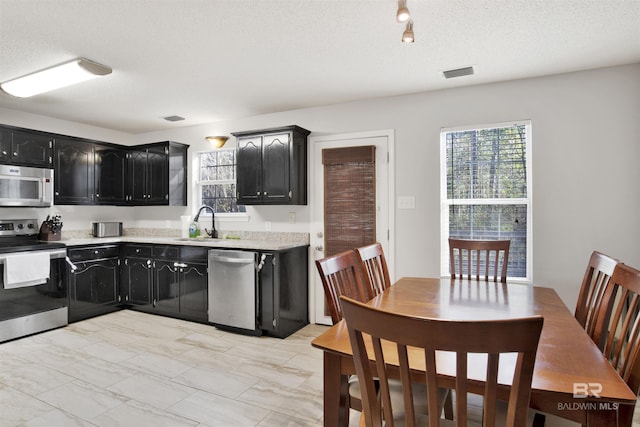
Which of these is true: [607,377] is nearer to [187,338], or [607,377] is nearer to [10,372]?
[187,338]

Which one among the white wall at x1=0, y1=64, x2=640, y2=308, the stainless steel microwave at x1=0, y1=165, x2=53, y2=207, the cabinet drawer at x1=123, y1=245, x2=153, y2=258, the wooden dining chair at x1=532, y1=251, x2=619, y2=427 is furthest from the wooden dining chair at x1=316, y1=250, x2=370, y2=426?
the stainless steel microwave at x1=0, y1=165, x2=53, y2=207

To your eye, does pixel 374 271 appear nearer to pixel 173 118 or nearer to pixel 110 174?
pixel 173 118

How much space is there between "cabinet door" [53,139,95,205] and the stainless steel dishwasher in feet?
6.76

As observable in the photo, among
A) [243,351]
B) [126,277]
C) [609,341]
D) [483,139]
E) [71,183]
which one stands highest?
[483,139]

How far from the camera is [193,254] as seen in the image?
405 cm

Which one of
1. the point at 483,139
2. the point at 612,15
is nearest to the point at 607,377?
the point at 612,15

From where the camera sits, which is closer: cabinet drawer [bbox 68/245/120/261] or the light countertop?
the light countertop

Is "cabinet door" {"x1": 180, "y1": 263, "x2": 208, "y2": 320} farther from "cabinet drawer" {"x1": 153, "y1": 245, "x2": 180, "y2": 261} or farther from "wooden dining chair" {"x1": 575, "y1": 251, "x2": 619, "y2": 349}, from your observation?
"wooden dining chair" {"x1": 575, "y1": 251, "x2": 619, "y2": 349}

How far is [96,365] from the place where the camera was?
294 cm

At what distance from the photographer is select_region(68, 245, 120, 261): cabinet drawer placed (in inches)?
161

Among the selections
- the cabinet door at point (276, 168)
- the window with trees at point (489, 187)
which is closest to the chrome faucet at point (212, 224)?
the cabinet door at point (276, 168)

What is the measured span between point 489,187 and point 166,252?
12.0 feet

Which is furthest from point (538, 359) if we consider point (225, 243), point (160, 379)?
point (225, 243)

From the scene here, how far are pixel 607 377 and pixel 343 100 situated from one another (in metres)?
3.31
